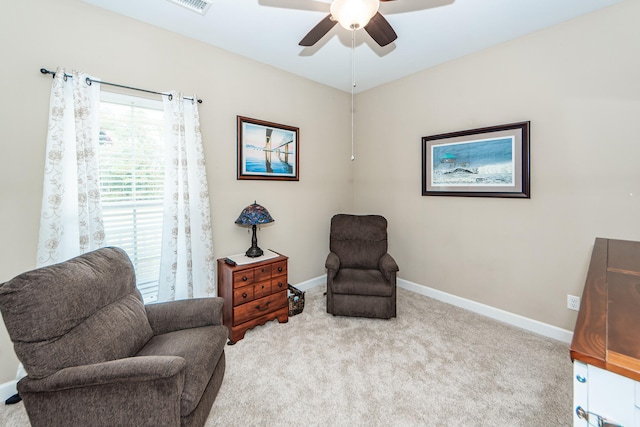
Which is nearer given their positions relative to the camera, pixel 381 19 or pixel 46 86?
pixel 381 19

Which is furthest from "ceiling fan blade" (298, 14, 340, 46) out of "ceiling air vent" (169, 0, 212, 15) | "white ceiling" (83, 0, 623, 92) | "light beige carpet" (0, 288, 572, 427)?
"light beige carpet" (0, 288, 572, 427)

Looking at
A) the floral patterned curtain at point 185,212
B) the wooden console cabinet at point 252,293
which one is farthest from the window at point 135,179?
the wooden console cabinet at point 252,293

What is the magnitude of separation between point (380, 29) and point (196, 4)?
4.75ft

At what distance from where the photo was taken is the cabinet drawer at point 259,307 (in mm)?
2396

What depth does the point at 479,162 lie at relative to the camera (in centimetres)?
278

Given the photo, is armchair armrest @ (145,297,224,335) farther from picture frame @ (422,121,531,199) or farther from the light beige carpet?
picture frame @ (422,121,531,199)

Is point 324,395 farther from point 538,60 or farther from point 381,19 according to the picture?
point 538,60

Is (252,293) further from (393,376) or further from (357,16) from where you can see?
(357,16)

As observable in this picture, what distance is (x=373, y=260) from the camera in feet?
10.4

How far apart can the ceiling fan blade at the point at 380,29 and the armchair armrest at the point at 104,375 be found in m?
2.25

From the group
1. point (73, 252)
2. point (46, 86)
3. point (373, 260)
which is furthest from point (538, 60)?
point (73, 252)

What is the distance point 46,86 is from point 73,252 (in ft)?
3.91

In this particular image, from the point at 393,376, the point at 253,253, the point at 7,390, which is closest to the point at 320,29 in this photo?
the point at 253,253

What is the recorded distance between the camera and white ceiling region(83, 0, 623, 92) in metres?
2.05
